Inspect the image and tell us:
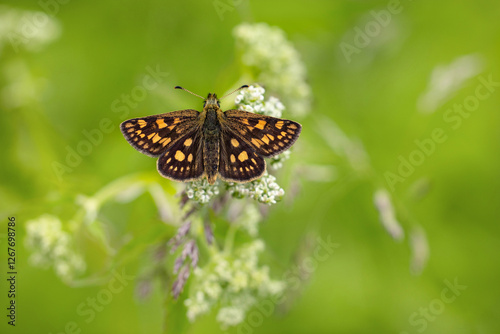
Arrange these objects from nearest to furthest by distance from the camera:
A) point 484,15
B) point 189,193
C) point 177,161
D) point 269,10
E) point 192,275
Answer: point 189,193 < point 177,161 < point 192,275 < point 484,15 < point 269,10

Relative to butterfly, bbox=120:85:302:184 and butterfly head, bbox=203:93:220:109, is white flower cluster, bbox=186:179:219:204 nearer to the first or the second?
butterfly, bbox=120:85:302:184

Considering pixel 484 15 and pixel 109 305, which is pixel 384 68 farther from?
pixel 109 305

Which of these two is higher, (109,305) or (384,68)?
(384,68)

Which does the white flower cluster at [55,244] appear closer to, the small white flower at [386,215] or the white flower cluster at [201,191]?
the white flower cluster at [201,191]

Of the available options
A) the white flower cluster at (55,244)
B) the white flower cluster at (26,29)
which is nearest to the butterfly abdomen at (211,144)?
the white flower cluster at (55,244)

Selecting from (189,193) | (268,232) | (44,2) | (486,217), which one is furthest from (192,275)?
(44,2)

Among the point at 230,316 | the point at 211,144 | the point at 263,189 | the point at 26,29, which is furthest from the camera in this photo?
the point at 26,29

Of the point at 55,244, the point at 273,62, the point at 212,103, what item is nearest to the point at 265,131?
the point at 212,103

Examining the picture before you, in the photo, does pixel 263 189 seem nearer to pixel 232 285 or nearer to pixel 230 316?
pixel 232 285
